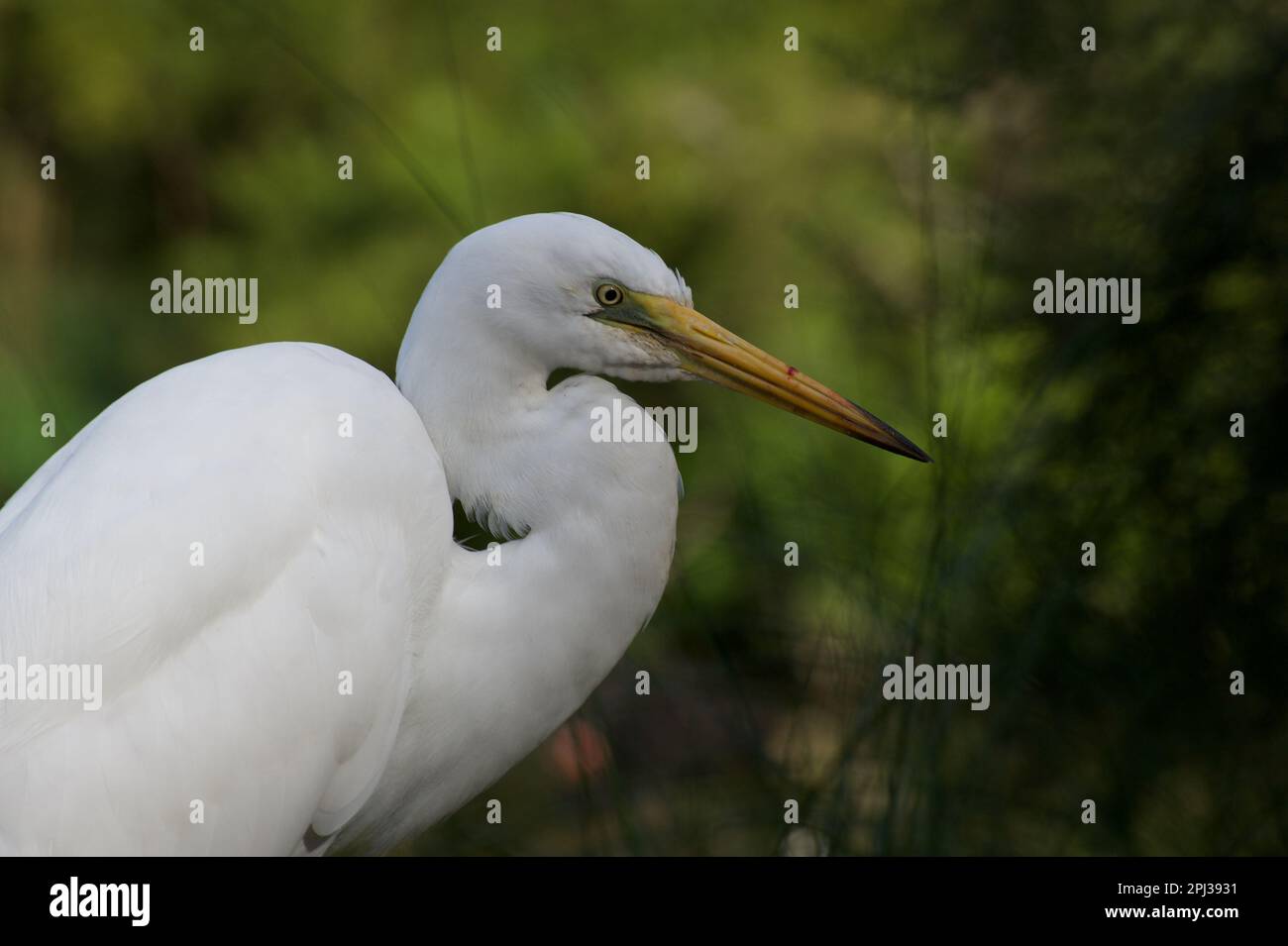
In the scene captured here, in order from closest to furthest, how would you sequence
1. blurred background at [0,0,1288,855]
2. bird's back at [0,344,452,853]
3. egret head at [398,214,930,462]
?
bird's back at [0,344,452,853], egret head at [398,214,930,462], blurred background at [0,0,1288,855]

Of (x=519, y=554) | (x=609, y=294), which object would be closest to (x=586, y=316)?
(x=609, y=294)

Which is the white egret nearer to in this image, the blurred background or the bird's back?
the bird's back

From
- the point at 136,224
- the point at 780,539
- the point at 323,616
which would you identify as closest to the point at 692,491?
the point at 780,539

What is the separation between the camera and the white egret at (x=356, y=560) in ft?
6.36

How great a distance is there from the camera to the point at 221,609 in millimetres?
1998

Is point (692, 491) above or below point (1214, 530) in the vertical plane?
above

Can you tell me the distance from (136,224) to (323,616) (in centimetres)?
494

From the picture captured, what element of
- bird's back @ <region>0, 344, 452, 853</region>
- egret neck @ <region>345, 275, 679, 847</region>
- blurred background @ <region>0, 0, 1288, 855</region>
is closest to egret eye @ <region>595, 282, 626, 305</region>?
egret neck @ <region>345, 275, 679, 847</region>

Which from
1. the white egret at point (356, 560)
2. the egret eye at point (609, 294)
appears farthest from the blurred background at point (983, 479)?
the egret eye at point (609, 294)

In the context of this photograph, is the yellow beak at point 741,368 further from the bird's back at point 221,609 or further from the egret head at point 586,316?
the bird's back at point 221,609

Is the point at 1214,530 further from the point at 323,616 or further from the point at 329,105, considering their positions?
the point at 329,105

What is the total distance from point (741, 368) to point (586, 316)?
0.27m

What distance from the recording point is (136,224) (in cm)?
638

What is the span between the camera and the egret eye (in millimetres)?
2162
